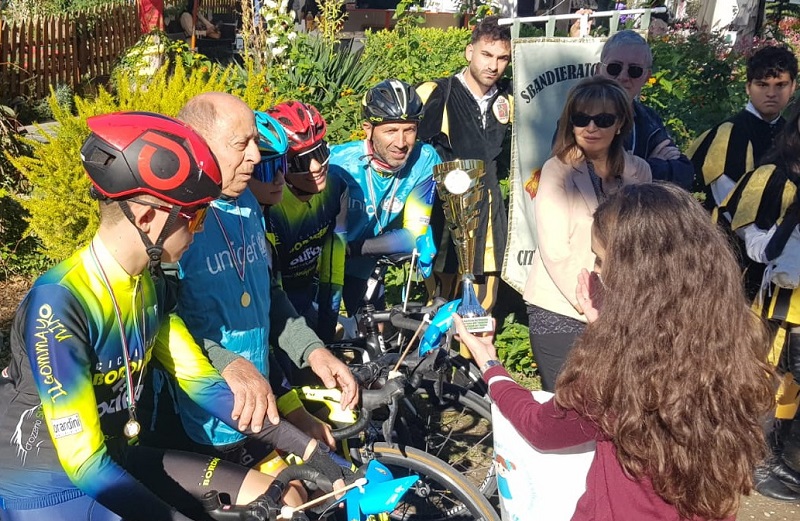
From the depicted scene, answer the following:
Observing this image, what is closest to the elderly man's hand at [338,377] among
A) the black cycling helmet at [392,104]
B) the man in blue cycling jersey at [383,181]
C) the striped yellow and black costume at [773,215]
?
the man in blue cycling jersey at [383,181]

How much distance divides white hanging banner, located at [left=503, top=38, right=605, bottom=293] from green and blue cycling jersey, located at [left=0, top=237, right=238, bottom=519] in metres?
3.11

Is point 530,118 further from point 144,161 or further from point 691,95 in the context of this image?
point 144,161

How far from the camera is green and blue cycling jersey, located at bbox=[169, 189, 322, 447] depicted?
106 inches

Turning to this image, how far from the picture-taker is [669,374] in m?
1.96

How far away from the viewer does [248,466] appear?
2910mm

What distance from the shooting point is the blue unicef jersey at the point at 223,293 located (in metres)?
2.69

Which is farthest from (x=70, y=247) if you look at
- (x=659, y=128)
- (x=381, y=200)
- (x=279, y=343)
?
(x=659, y=128)

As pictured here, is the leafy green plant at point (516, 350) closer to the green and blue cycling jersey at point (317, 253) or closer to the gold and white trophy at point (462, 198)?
the gold and white trophy at point (462, 198)

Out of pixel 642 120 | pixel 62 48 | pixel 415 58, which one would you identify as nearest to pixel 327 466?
pixel 642 120

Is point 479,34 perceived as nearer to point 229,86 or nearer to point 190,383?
point 229,86

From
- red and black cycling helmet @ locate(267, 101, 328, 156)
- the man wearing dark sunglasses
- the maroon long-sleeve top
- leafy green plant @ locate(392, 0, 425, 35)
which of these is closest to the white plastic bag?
the maroon long-sleeve top

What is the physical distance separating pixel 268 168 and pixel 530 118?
2.56m

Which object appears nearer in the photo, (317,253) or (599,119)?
(599,119)

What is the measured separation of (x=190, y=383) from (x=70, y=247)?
314 cm
